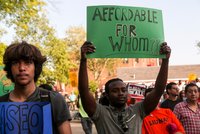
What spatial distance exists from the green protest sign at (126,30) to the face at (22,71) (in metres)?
1.41

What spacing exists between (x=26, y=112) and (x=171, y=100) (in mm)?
5515

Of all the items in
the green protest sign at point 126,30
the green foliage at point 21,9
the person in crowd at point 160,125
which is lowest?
the person in crowd at point 160,125

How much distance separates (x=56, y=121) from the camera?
9.05 ft

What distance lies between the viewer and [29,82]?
112 inches

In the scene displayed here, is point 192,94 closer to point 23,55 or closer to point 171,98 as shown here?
point 171,98

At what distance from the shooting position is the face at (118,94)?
152 inches

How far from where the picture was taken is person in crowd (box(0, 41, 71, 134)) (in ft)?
9.07

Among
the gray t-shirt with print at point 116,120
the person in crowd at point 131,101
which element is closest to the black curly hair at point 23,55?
the gray t-shirt with print at point 116,120

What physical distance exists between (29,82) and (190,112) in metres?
3.87

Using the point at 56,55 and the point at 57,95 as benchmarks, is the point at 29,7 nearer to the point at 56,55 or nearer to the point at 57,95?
the point at 57,95

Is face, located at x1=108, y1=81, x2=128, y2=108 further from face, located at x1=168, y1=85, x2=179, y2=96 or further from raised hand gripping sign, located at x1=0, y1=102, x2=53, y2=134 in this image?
face, located at x1=168, y1=85, x2=179, y2=96

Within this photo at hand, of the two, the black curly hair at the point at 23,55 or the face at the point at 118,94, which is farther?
the face at the point at 118,94

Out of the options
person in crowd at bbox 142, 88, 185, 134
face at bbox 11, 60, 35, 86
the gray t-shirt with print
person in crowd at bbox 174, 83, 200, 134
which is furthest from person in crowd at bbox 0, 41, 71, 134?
person in crowd at bbox 174, 83, 200, 134

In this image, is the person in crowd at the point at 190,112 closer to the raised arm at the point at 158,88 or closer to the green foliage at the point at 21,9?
the raised arm at the point at 158,88
